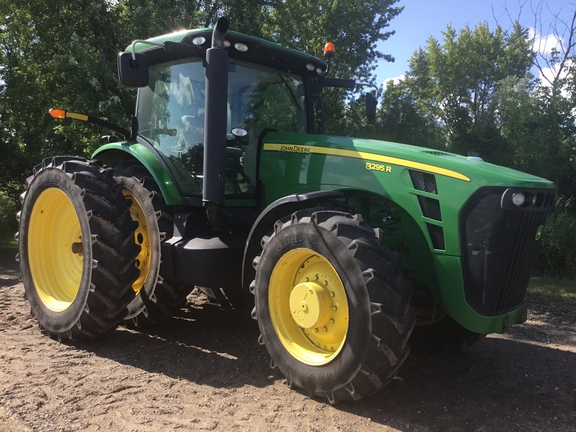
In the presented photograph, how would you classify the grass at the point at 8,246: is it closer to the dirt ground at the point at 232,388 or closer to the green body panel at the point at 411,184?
the dirt ground at the point at 232,388

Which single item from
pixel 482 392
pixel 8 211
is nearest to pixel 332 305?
pixel 482 392

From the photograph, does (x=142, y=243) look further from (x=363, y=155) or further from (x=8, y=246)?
(x=8, y=246)

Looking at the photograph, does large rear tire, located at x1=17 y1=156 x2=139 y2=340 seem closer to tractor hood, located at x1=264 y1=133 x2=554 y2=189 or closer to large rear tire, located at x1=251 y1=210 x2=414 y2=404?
large rear tire, located at x1=251 y1=210 x2=414 y2=404

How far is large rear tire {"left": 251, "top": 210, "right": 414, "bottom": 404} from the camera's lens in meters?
2.68

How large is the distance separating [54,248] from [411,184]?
3.43 metres

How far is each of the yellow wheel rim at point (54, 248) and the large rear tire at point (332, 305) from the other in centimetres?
215

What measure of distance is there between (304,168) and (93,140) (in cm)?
894

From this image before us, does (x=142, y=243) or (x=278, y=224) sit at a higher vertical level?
(x=278, y=224)

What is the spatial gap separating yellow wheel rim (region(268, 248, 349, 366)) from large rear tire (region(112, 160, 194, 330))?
1236 millimetres

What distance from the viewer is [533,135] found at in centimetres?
1659

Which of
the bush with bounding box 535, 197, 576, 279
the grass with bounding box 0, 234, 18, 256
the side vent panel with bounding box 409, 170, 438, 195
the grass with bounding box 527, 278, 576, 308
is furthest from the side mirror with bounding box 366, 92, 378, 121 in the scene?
the grass with bounding box 0, 234, 18, 256

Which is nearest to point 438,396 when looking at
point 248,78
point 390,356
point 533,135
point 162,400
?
point 390,356

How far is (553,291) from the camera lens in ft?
23.9

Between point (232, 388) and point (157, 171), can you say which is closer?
point (232, 388)
